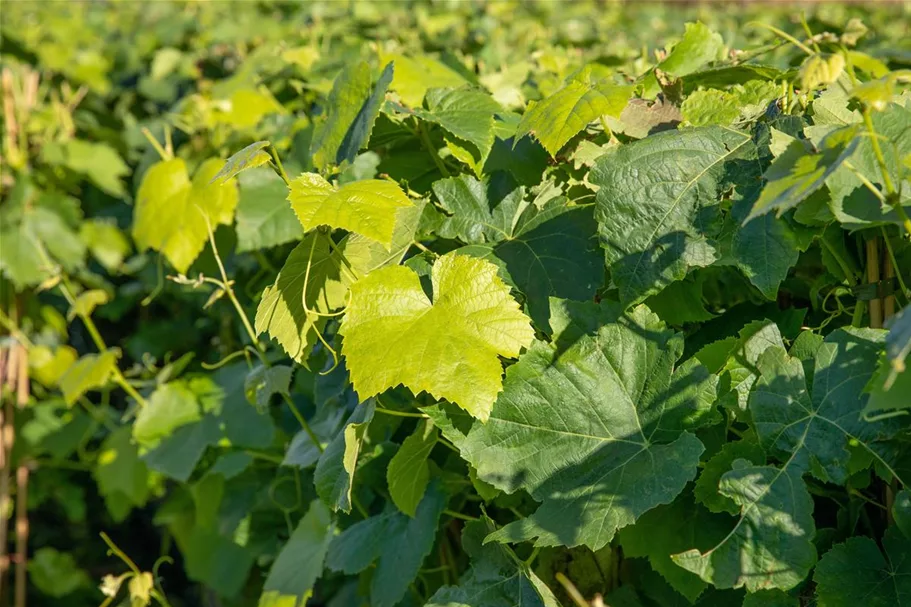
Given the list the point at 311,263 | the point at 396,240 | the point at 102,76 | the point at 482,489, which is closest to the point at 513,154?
the point at 396,240

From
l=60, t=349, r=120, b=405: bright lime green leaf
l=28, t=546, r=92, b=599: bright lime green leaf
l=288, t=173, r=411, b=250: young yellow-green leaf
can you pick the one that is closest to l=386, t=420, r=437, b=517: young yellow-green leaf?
l=288, t=173, r=411, b=250: young yellow-green leaf

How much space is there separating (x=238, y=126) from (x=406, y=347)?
1.57 m

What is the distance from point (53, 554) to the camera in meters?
4.04

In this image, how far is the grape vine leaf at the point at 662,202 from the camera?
4.45ft

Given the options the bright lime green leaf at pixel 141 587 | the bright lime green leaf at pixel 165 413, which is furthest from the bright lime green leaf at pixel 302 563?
the bright lime green leaf at pixel 165 413

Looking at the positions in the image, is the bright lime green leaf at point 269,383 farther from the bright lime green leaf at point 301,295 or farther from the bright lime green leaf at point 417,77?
the bright lime green leaf at point 417,77

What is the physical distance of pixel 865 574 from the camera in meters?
1.35

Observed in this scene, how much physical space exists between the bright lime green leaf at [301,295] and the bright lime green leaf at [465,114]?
0.29 metres

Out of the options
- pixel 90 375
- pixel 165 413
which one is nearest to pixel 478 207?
pixel 165 413

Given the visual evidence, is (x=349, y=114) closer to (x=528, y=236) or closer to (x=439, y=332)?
(x=528, y=236)

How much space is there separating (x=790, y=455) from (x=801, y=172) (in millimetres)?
401

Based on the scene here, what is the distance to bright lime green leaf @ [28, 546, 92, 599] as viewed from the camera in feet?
13.1

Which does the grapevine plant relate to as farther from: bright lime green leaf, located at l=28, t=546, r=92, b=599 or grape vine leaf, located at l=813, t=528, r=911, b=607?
bright lime green leaf, located at l=28, t=546, r=92, b=599

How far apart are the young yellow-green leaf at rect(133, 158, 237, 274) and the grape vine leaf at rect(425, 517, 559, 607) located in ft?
3.50
